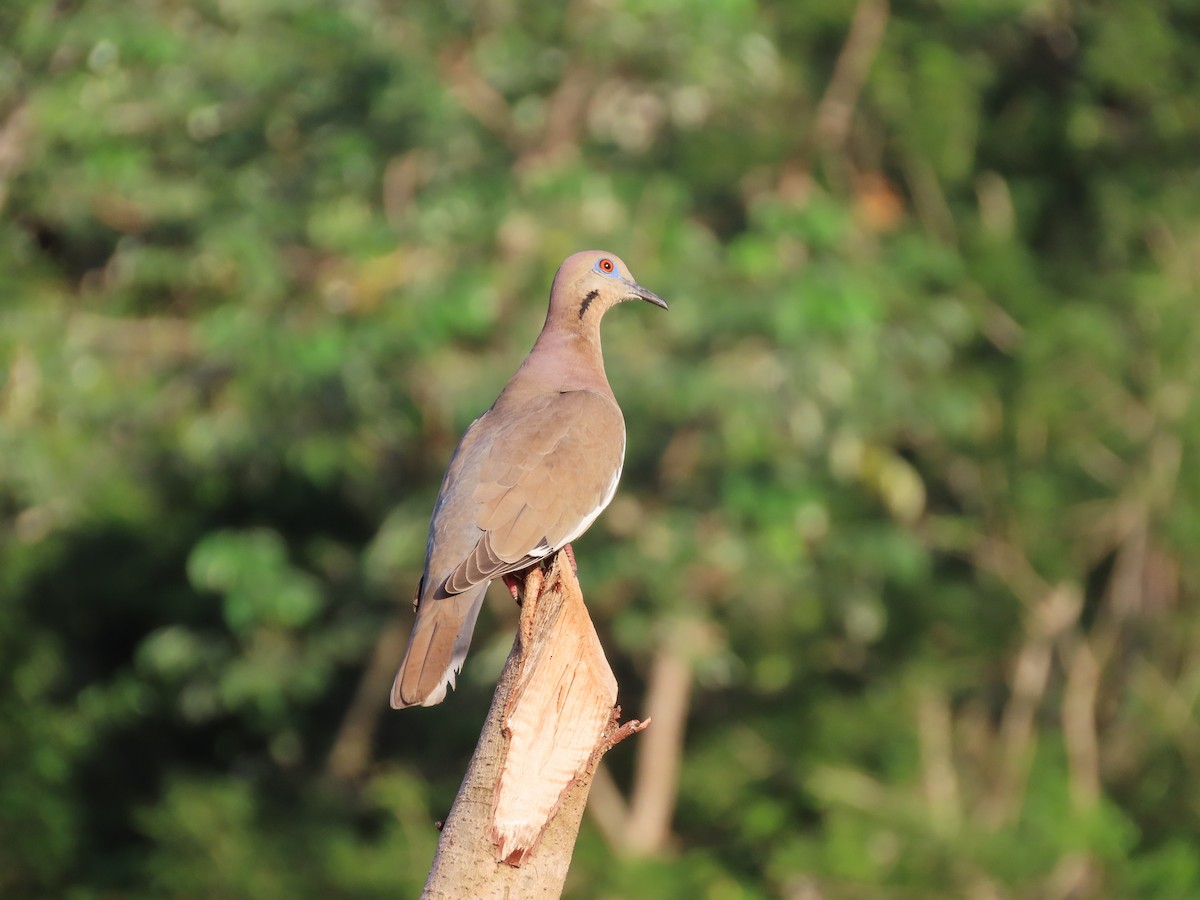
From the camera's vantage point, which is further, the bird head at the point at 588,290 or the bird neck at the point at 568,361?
the bird head at the point at 588,290

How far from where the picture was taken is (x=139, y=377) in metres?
10.8

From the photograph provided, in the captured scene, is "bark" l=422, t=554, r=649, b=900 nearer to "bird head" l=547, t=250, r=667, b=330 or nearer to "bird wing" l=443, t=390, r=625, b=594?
"bird wing" l=443, t=390, r=625, b=594

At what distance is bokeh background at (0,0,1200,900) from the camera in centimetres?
909

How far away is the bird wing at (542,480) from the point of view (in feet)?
14.6

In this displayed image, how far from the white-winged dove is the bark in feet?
1.48

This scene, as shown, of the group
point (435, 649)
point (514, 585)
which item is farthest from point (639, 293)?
point (435, 649)

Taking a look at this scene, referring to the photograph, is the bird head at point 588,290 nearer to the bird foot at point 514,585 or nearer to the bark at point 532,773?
the bird foot at point 514,585

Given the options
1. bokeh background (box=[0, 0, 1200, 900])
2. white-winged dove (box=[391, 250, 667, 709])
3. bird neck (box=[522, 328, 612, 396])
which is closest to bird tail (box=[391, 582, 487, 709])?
white-winged dove (box=[391, 250, 667, 709])

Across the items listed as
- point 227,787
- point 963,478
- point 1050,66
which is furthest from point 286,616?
point 1050,66

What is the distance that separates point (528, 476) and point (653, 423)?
4.59 metres

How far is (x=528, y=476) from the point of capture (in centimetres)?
480

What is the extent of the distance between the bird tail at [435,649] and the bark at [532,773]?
1.27ft

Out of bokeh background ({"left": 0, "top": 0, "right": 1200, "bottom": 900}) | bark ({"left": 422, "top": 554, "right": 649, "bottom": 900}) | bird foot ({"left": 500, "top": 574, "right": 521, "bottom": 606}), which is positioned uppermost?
bark ({"left": 422, "top": 554, "right": 649, "bottom": 900})

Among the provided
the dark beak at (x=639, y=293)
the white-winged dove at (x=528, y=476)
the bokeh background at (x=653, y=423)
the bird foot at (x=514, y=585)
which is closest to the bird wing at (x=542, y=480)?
the white-winged dove at (x=528, y=476)
